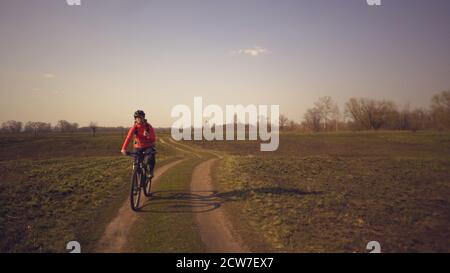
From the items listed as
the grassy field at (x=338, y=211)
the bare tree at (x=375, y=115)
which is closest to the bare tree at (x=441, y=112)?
the bare tree at (x=375, y=115)

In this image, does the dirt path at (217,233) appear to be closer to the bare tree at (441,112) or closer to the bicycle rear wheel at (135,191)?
the bicycle rear wheel at (135,191)

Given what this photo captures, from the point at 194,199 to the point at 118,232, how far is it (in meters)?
3.34

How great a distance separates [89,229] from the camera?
741cm

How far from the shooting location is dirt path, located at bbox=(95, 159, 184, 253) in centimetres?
621

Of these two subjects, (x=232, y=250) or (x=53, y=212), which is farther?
(x=53, y=212)

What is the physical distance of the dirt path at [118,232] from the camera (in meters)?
6.21

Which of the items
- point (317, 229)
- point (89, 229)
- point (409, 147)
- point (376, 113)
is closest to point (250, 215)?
point (317, 229)

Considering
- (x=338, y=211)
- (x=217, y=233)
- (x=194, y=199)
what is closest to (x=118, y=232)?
(x=217, y=233)

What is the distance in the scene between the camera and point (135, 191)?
8766 mm

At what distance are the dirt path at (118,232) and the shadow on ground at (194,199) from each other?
54 centimetres

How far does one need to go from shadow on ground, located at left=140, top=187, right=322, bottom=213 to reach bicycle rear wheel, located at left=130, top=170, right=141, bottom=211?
0.90 feet

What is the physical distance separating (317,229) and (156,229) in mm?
4426

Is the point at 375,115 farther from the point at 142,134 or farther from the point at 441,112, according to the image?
the point at 142,134
